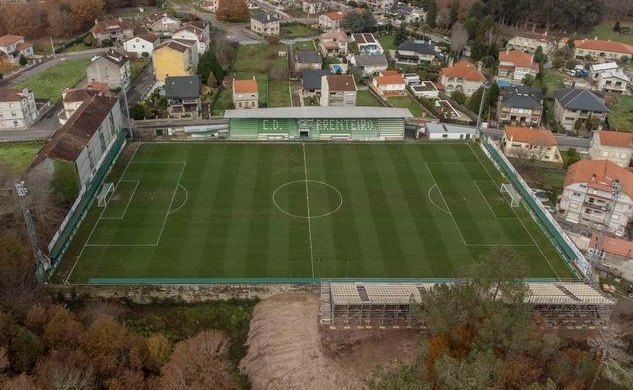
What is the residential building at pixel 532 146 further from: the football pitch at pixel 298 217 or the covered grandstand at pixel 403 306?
the covered grandstand at pixel 403 306

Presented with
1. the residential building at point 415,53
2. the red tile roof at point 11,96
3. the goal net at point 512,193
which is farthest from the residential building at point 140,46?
the goal net at point 512,193

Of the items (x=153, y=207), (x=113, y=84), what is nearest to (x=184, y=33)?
(x=113, y=84)

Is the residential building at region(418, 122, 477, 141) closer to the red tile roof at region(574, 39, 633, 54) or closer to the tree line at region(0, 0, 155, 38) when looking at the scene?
the red tile roof at region(574, 39, 633, 54)

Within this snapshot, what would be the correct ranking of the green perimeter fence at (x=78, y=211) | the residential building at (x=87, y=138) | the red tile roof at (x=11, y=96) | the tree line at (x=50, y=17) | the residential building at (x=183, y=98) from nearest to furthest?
the green perimeter fence at (x=78, y=211), the residential building at (x=87, y=138), the red tile roof at (x=11, y=96), the residential building at (x=183, y=98), the tree line at (x=50, y=17)

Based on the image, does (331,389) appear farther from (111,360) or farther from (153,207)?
(153,207)

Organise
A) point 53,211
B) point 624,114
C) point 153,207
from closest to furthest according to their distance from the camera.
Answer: point 53,211 < point 153,207 < point 624,114

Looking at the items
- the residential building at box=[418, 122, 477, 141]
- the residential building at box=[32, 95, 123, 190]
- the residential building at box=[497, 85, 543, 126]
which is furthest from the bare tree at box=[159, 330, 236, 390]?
the residential building at box=[497, 85, 543, 126]
